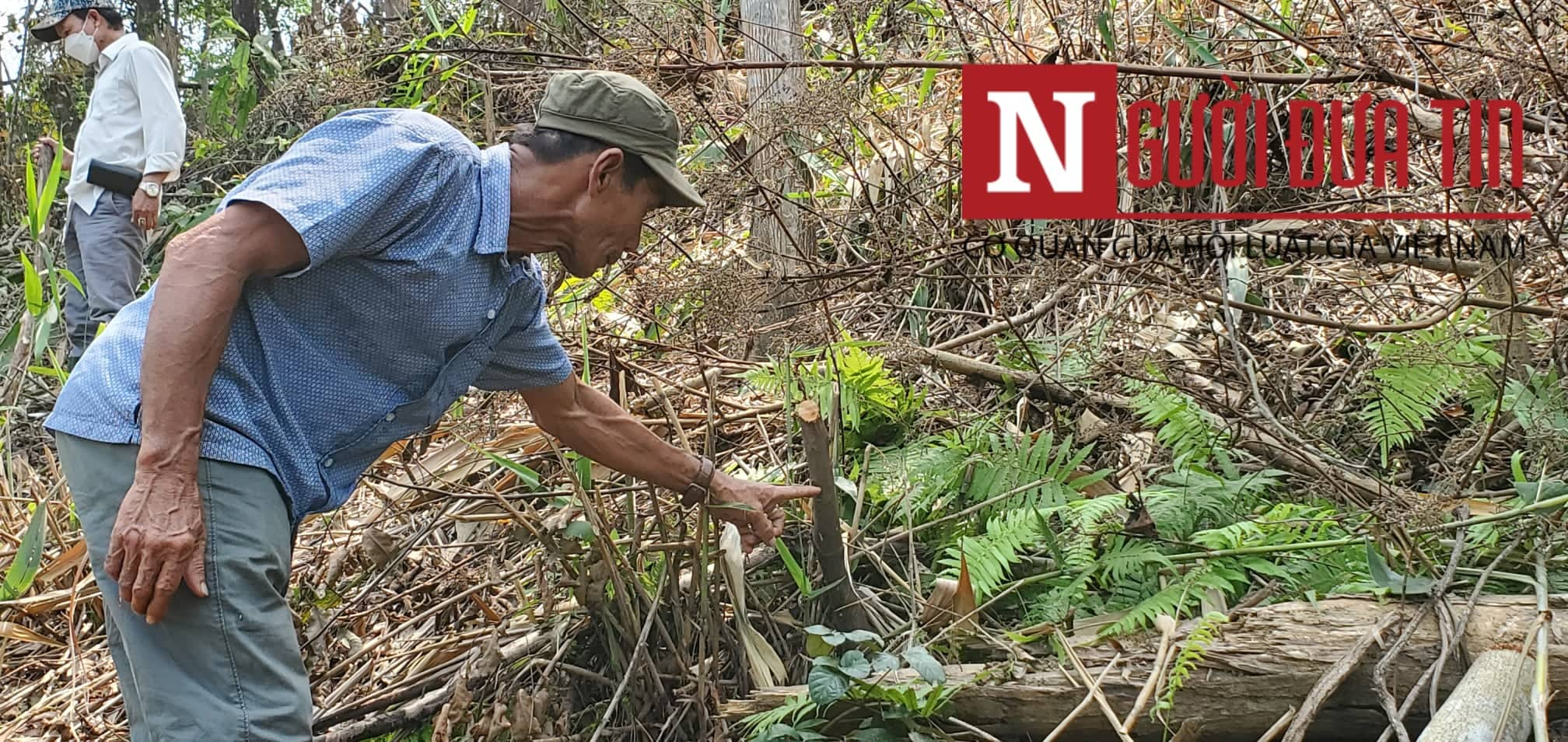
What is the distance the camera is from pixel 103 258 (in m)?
5.27

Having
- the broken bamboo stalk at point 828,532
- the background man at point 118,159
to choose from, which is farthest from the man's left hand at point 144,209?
the broken bamboo stalk at point 828,532

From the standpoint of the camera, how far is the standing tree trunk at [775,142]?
351cm

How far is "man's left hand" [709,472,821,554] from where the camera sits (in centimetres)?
266

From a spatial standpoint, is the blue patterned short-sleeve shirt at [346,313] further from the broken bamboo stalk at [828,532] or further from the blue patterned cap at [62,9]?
the blue patterned cap at [62,9]

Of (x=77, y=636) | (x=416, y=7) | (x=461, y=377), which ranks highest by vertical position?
(x=416, y=7)

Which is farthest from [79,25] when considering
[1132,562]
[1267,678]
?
[1267,678]

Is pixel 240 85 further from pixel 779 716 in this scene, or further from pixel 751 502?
pixel 779 716

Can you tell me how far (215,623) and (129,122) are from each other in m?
4.26

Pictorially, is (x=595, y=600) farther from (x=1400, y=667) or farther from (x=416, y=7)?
(x=416, y=7)

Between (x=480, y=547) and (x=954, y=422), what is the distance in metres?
1.40

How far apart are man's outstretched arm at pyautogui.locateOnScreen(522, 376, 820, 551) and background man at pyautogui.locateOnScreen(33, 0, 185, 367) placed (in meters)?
3.57

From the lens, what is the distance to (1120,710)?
2430mm

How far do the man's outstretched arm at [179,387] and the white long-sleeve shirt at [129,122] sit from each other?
13.1 ft

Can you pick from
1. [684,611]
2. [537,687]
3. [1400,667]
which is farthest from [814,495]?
[1400,667]
